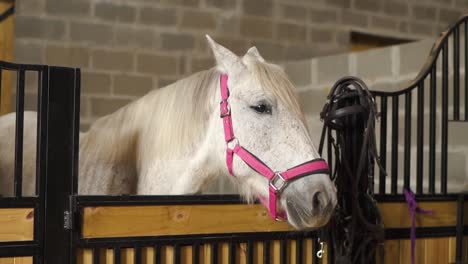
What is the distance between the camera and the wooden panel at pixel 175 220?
5.44ft

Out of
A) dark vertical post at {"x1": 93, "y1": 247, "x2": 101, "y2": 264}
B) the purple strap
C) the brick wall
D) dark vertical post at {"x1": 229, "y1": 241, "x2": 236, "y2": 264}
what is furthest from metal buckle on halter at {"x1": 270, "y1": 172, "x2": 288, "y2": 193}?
the brick wall

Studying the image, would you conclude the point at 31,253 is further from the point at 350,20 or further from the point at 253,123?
the point at 350,20

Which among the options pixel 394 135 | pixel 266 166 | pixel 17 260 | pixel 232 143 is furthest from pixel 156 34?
pixel 17 260

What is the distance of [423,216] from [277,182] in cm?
86

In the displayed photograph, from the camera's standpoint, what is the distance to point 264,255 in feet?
6.27

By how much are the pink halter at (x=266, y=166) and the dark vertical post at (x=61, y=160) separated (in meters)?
0.43

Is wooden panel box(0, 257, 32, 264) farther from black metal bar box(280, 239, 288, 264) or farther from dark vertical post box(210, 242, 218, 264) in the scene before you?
black metal bar box(280, 239, 288, 264)

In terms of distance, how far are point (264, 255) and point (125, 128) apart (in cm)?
67

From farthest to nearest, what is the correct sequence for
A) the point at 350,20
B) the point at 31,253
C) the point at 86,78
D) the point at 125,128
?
the point at 350,20, the point at 86,78, the point at 125,128, the point at 31,253

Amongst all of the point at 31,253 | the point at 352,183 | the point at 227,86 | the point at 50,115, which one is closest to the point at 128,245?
the point at 31,253

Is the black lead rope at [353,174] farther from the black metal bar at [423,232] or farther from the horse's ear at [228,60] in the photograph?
the horse's ear at [228,60]

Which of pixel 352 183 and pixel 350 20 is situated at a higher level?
pixel 350 20

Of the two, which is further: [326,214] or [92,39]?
[92,39]

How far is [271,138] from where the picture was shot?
169cm
